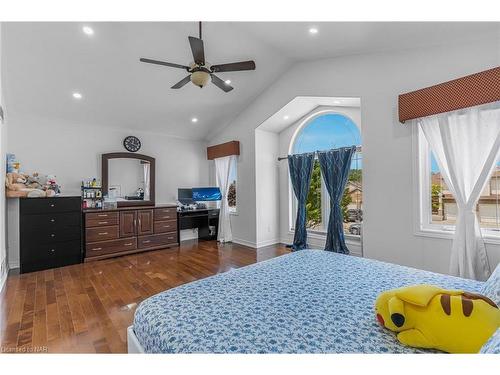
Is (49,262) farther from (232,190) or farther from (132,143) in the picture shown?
(232,190)

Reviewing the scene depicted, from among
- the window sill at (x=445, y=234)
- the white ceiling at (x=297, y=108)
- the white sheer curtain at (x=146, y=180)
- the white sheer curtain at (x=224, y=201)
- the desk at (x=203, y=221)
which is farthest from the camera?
the desk at (x=203, y=221)

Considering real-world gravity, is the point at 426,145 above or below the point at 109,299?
above

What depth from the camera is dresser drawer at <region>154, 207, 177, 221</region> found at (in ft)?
15.9

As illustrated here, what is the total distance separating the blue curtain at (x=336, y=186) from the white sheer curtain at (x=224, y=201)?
2.16m

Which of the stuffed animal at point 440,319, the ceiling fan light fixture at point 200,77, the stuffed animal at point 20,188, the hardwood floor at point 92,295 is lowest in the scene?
the hardwood floor at point 92,295

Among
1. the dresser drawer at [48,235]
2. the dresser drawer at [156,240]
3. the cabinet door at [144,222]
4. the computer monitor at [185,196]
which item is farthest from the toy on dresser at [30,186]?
the computer monitor at [185,196]

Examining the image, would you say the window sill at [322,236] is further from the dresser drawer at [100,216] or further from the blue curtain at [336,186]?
the dresser drawer at [100,216]

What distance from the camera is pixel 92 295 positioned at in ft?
8.89

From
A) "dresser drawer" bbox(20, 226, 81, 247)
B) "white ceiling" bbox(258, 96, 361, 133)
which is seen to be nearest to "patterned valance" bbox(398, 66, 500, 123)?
"white ceiling" bbox(258, 96, 361, 133)

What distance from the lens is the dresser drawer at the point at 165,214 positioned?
15.9ft

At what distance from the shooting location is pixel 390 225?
311 centimetres
